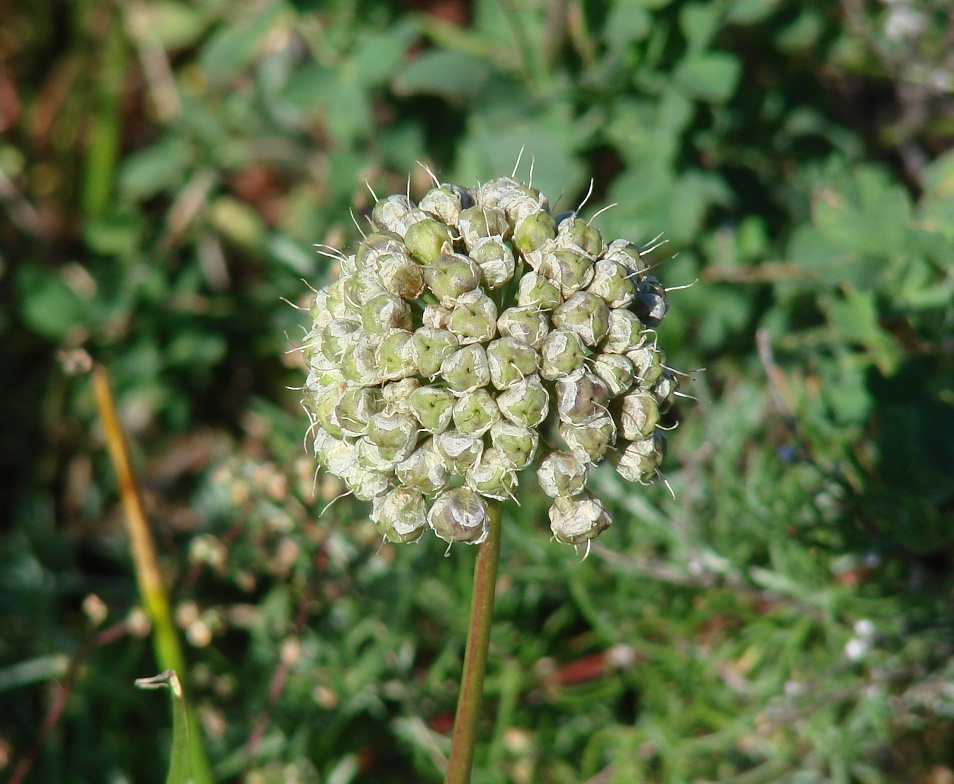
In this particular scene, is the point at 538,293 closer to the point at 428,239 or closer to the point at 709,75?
the point at 428,239

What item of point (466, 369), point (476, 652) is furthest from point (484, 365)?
point (476, 652)

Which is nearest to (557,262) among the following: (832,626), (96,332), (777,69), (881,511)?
(881,511)

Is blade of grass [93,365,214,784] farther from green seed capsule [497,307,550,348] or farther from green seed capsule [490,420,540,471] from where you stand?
green seed capsule [497,307,550,348]

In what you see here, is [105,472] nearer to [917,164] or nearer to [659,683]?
[659,683]

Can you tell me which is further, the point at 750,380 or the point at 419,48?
the point at 419,48

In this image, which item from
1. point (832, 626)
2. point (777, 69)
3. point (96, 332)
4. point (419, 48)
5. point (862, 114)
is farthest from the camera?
point (419, 48)

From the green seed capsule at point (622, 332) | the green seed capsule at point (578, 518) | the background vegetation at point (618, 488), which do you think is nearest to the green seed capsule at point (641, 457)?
the green seed capsule at point (578, 518)

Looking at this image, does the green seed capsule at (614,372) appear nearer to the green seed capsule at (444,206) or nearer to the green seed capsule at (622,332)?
the green seed capsule at (622,332)
